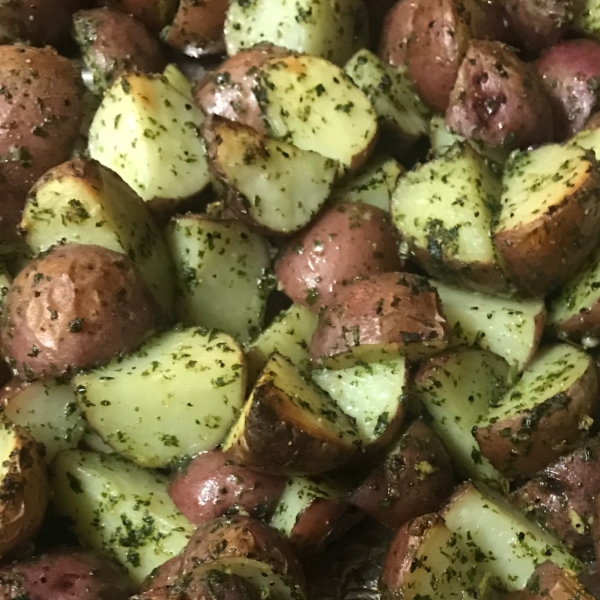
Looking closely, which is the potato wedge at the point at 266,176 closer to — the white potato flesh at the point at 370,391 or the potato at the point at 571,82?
the white potato flesh at the point at 370,391

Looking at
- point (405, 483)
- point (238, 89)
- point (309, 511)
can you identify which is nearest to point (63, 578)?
point (309, 511)

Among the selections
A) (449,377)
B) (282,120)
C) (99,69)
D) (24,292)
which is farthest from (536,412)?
(99,69)

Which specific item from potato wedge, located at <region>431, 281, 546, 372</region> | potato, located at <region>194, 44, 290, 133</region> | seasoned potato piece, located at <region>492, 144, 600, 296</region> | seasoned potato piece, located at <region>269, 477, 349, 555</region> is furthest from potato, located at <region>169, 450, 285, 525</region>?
potato, located at <region>194, 44, 290, 133</region>

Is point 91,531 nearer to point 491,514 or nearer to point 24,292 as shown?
point 24,292

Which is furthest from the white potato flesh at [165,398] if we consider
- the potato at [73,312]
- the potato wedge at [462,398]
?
the potato wedge at [462,398]

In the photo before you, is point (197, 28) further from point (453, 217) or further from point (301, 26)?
point (453, 217)

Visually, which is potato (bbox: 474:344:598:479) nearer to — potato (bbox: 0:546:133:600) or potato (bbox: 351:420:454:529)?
potato (bbox: 351:420:454:529)
